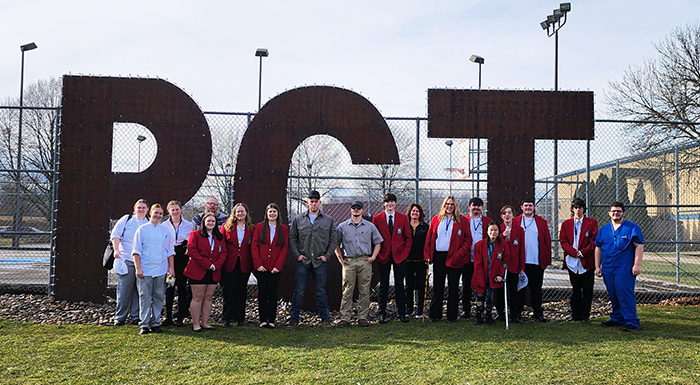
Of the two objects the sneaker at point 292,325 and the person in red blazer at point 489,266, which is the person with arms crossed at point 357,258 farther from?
the person in red blazer at point 489,266

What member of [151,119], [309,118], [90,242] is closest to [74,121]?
[151,119]

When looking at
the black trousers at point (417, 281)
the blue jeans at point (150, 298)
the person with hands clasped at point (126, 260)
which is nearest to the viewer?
the blue jeans at point (150, 298)

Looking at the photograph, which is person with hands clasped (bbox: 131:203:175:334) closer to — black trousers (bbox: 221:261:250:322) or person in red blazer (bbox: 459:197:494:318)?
black trousers (bbox: 221:261:250:322)

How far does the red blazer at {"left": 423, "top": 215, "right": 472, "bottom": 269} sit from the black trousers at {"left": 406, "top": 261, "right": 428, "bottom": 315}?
0.88 feet

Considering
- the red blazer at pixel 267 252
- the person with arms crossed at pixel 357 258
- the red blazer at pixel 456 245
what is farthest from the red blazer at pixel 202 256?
the red blazer at pixel 456 245

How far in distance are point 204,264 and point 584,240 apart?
16.4 feet

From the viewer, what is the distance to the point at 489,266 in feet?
21.5

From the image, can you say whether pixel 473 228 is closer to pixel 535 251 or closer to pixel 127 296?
pixel 535 251

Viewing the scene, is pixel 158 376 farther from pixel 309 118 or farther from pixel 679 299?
pixel 679 299

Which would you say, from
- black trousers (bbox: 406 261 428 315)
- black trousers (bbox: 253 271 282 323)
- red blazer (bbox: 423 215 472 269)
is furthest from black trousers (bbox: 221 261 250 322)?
red blazer (bbox: 423 215 472 269)

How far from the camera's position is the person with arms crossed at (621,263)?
639 centimetres

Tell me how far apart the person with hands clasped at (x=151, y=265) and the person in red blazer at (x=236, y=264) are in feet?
2.31

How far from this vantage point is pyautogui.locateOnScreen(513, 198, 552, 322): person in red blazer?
7.00m

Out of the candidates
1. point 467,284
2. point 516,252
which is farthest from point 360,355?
point 516,252
